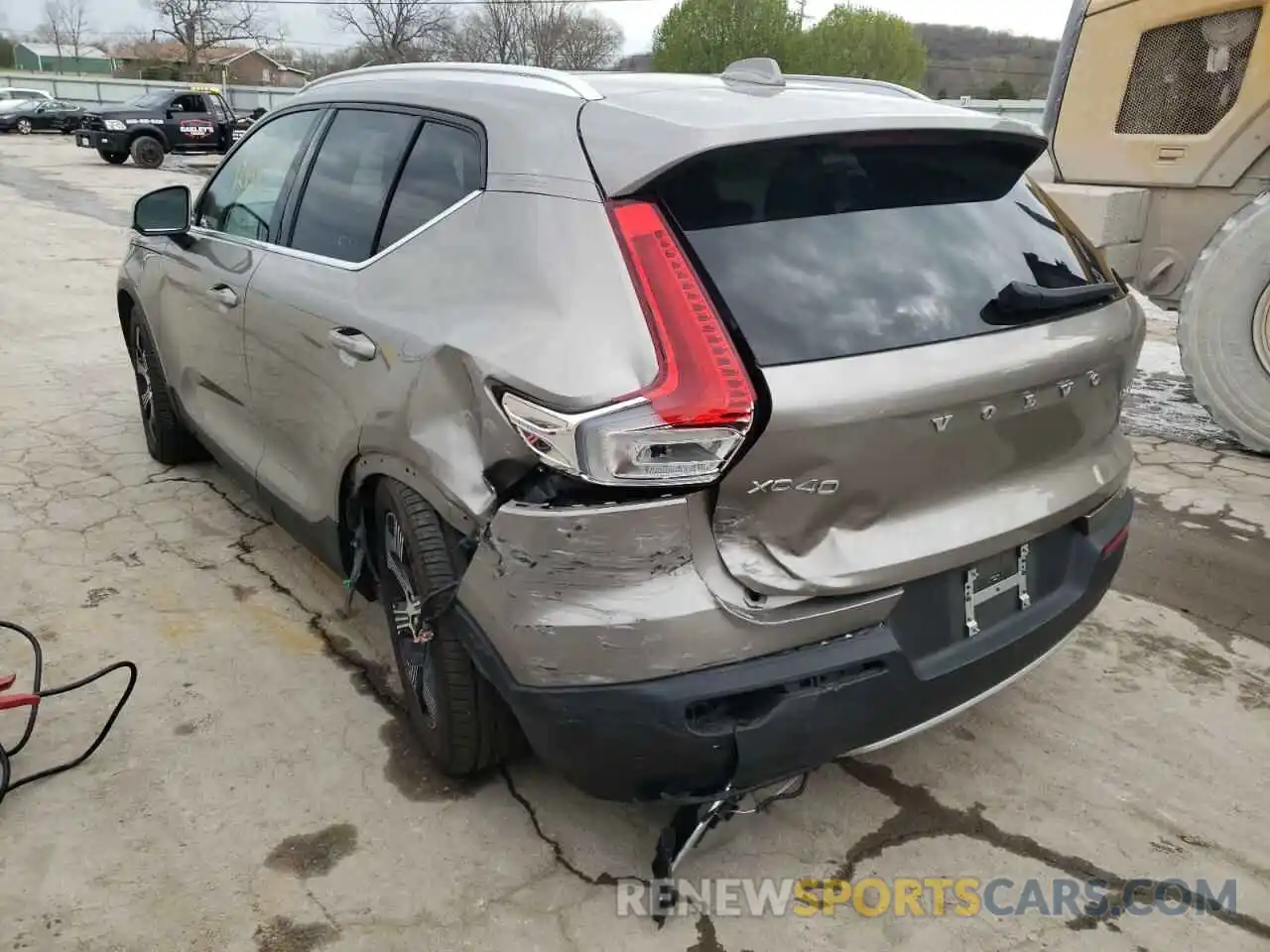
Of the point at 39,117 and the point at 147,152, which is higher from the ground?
the point at 147,152

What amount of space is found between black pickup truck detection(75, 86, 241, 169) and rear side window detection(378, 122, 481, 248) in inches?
937

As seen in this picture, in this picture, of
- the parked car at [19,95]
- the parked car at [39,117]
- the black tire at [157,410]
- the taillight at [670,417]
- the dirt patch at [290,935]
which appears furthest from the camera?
the parked car at [19,95]

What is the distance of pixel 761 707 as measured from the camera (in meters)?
1.99

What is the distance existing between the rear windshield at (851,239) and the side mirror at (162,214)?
266 centimetres

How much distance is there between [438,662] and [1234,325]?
4.65 metres

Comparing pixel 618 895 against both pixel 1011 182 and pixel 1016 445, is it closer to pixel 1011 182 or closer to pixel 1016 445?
pixel 1016 445

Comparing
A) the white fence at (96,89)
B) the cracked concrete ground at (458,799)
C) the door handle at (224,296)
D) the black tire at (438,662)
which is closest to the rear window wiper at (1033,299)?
the cracked concrete ground at (458,799)

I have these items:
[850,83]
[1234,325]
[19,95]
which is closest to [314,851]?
[850,83]

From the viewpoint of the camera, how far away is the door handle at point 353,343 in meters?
2.52

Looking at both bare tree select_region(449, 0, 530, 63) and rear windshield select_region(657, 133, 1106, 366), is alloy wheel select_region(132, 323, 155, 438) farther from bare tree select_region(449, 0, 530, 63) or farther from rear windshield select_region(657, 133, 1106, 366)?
bare tree select_region(449, 0, 530, 63)

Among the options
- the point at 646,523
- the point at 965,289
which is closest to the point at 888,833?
the point at 646,523

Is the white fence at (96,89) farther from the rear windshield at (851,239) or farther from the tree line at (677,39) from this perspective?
the rear windshield at (851,239)

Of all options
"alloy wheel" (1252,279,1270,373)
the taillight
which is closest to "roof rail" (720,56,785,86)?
the taillight

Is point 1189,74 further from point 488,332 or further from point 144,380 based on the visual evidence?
point 144,380
